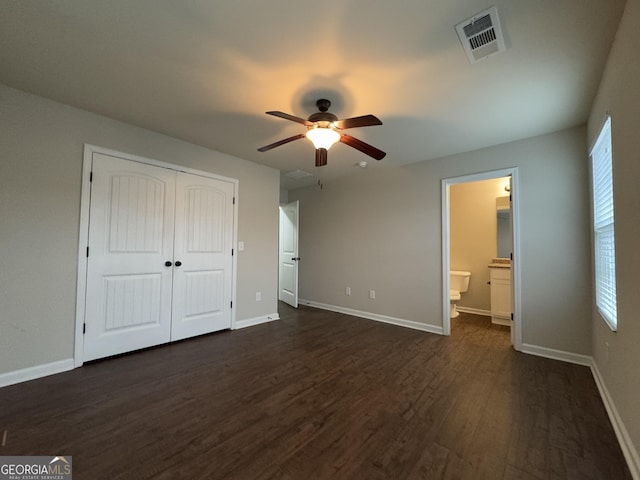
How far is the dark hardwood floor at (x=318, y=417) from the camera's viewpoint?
1.37 m

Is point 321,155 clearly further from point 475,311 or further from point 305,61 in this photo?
point 475,311

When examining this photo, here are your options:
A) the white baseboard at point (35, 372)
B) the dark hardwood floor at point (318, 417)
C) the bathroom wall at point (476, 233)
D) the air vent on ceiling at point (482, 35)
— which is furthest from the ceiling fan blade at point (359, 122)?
the bathroom wall at point (476, 233)

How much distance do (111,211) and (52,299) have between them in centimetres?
91

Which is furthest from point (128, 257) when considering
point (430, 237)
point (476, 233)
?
point (476, 233)

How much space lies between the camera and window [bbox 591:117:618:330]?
188cm

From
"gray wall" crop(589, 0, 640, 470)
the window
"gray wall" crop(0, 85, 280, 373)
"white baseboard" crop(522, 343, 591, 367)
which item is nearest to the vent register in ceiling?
"gray wall" crop(589, 0, 640, 470)

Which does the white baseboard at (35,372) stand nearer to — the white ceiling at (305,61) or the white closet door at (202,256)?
the white closet door at (202,256)

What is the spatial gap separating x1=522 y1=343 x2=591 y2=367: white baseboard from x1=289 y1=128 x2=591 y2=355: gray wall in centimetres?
5

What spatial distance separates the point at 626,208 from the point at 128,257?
13.0 ft

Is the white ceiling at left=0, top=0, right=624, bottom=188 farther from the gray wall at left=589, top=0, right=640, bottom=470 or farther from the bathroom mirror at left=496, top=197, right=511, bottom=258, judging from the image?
the bathroom mirror at left=496, top=197, right=511, bottom=258

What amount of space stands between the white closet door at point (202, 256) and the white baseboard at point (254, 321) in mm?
143

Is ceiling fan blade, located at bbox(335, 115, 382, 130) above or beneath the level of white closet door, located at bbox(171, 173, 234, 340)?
above

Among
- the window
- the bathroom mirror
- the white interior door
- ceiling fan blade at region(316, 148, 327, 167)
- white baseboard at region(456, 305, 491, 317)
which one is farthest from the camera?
→ the white interior door

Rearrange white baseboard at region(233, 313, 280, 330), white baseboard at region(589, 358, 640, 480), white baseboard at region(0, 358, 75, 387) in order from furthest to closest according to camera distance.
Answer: white baseboard at region(233, 313, 280, 330) < white baseboard at region(0, 358, 75, 387) < white baseboard at region(589, 358, 640, 480)
